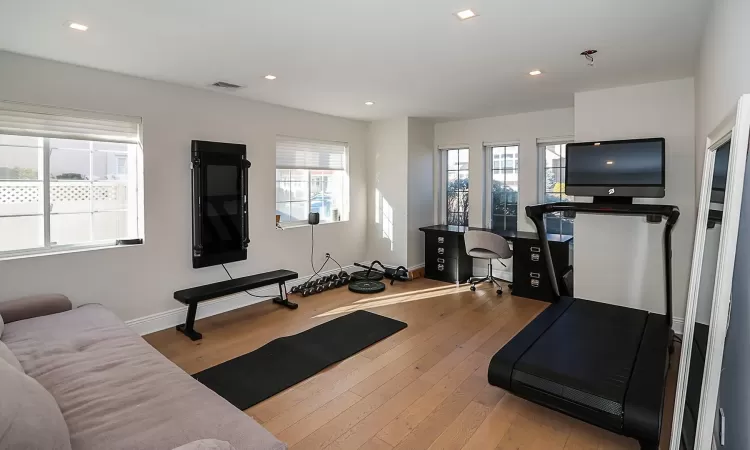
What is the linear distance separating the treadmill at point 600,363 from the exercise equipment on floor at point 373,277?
248cm

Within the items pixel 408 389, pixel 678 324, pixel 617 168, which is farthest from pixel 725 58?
pixel 678 324

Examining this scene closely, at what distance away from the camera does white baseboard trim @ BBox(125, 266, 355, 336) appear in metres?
3.86

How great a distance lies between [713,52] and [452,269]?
400 centimetres

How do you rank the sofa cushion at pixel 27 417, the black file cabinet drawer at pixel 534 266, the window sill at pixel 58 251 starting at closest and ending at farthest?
1. the sofa cushion at pixel 27 417
2. the window sill at pixel 58 251
3. the black file cabinet drawer at pixel 534 266

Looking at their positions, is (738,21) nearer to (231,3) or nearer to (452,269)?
(231,3)

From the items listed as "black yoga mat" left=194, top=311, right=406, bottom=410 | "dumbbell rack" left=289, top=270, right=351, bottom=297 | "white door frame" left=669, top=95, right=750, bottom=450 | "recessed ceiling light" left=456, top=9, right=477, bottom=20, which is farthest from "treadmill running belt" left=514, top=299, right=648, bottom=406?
"dumbbell rack" left=289, top=270, right=351, bottom=297

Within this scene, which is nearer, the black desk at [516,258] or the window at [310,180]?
the black desk at [516,258]

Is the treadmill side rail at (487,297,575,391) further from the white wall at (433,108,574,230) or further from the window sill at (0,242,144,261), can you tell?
the window sill at (0,242,144,261)

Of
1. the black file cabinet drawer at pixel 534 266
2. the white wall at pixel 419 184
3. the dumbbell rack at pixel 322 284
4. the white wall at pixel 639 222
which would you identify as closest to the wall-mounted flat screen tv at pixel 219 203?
the dumbbell rack at pixel 322 284

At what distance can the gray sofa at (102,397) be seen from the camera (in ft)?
4.62

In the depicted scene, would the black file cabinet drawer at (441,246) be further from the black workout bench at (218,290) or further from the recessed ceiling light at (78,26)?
the recessed ceiling light at (78,26)

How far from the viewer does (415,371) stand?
315cm

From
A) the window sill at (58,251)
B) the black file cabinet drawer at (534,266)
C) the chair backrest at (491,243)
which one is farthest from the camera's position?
the chair backrest at (491,243)

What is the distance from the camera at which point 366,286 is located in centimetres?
553
